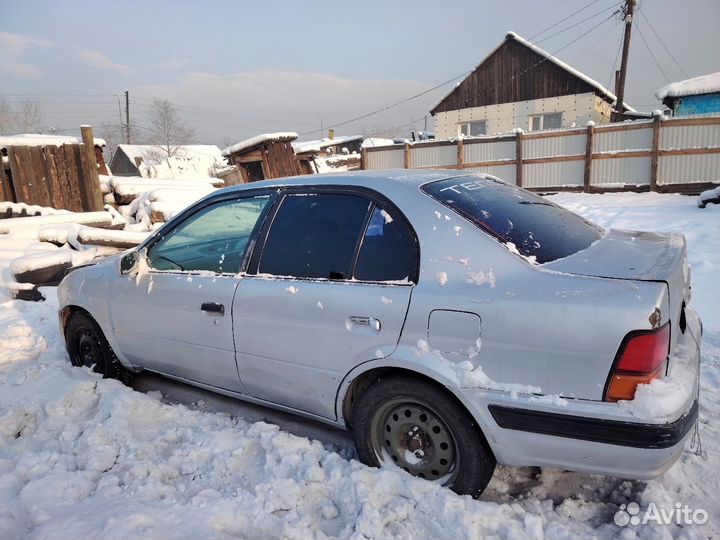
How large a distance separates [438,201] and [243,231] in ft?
4.98

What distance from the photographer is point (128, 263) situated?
11.2 feet

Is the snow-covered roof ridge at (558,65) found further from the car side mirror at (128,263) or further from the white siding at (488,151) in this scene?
the car side mirror at (128,263)

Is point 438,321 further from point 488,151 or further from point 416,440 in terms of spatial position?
point 488,151

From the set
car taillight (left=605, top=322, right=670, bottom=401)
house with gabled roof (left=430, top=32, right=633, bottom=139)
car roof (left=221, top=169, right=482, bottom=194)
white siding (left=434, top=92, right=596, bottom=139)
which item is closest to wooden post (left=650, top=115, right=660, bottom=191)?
white siding (left=434, top=92, right=596, bottom=139)

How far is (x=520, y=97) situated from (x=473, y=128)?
3145mm

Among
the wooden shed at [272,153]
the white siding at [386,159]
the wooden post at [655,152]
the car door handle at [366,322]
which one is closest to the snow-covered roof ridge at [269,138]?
the wooden shed at [272,153]

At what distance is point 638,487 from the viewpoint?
236 cm

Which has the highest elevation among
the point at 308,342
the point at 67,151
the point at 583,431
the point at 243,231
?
the point at 67,151

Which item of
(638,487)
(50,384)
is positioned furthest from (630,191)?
(50,384)

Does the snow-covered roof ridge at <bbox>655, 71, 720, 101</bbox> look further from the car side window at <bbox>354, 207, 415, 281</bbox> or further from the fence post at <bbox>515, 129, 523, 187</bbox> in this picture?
the car side window at <bbox>354, 207, 415, 281</bbox>

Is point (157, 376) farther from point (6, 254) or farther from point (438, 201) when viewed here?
point (6, 254)

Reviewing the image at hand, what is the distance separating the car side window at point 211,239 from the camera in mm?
3066

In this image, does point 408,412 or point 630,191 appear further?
point 630,191

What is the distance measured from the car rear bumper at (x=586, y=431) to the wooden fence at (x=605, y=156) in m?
13.6
